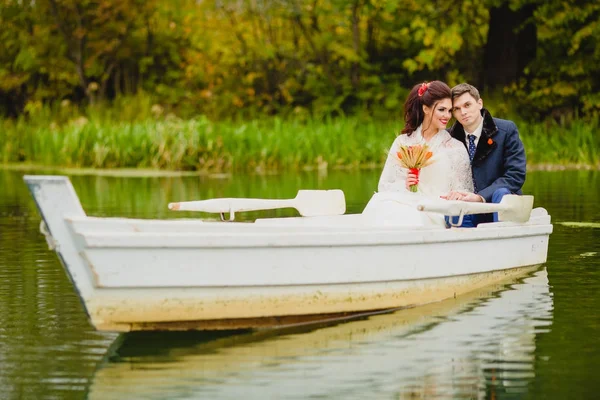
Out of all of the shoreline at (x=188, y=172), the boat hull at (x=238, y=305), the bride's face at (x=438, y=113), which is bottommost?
the boat hull at (x=238, y=305)

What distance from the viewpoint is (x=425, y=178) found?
9.27 m

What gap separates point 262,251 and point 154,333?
2.74 feet

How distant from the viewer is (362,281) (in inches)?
320

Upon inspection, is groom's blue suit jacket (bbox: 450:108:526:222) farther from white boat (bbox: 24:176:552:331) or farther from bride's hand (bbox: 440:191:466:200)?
white boat (bbox: 24:176:552:331)

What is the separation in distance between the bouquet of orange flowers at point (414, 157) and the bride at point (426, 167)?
0.05 metres

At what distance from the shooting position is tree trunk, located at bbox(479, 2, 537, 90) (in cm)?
2484

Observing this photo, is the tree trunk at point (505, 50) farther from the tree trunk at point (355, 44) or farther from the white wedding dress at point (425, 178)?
the white wedding dress at point (425, 178)

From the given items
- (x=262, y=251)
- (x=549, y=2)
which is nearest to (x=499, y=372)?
(x=262, y=251)

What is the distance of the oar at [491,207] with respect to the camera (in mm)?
8539

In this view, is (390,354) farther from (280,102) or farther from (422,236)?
(280,102)

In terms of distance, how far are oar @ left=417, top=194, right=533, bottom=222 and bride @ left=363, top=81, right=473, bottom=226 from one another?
30 centimetres

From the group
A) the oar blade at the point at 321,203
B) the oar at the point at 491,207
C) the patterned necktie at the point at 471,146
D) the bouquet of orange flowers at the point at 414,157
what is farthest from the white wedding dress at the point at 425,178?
the oar blade at the point at 321,203

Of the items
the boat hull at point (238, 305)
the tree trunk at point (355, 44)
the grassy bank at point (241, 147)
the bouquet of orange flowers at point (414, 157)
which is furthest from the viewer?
the tree trunk at point (355, 44)

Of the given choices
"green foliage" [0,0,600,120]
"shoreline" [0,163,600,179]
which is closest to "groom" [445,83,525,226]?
"shoreline" [0,163,600,179]
